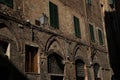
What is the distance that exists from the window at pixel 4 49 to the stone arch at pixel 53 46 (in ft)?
8.33

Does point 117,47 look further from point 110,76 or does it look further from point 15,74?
point 15,74

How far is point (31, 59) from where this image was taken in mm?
10461

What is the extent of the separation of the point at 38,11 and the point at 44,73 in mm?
3230

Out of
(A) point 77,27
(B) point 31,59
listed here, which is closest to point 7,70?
(B) point 31,59

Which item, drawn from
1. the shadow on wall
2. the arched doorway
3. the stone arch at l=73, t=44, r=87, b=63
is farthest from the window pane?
the stone arch at l=73, t=44, r=87, b=63

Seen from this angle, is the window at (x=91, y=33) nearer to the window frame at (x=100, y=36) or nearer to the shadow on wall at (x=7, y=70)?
the window frame at (x=100, y=36)

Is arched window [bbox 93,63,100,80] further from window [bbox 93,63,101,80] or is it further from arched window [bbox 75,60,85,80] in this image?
arched window [bbox 75,60,85,80]

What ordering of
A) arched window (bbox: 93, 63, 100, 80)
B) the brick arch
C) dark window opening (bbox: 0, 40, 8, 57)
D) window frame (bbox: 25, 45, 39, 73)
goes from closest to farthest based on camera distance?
dark window opening (bbox: 0, 40, 8, 57) < the brick arch < window frame (bbox: 25, 45, 39, 73) < arched window (bbox: 93, 63, 100, 80)

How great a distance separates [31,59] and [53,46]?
1.80 meters

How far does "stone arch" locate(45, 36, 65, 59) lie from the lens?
11.4 meters

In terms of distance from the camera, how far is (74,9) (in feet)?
48.4

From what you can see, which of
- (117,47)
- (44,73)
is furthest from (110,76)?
(44,73)

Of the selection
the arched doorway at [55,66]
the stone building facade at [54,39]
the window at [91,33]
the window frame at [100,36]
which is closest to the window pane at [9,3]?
the stone building facade at [54,39]

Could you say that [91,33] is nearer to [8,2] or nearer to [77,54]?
[77,54]
